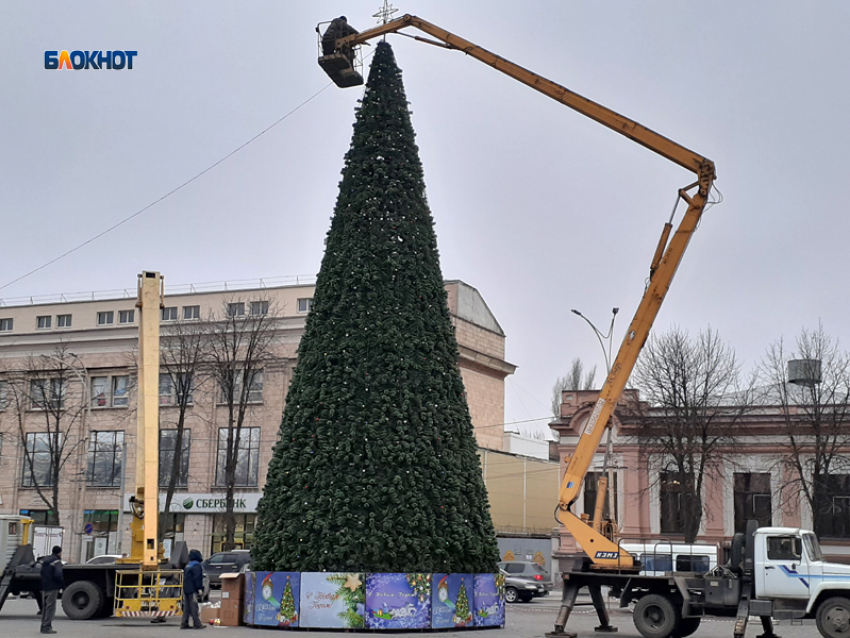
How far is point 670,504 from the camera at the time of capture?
152 ft

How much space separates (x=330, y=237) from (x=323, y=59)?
4.52 metres

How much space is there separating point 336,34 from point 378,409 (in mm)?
9446

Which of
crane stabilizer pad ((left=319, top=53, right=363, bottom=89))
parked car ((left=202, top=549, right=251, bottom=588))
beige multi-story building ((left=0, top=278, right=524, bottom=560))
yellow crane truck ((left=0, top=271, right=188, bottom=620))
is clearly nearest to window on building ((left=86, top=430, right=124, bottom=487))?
beige multi-story building ((left=0, top=278, right=524, bottom=560))

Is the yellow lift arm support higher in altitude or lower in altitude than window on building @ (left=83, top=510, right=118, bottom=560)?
higher

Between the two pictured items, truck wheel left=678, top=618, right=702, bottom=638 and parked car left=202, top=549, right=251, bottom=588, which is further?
parked car left=202, top=549, right=251, bottom=588

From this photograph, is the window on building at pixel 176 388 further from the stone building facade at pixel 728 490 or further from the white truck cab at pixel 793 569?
the white truck cab at pixel 793 569

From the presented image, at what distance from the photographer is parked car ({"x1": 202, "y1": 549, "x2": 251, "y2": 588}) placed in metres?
42.6

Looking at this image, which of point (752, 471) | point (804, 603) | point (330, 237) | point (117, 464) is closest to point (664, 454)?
point (752, 471)

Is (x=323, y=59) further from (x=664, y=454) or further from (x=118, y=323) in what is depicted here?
(x=118, y=323)

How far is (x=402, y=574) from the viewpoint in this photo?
2045cm

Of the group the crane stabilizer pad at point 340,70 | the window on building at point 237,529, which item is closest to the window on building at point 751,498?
the window on building at point 237,529

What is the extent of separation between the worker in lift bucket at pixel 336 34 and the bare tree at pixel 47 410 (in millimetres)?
37336

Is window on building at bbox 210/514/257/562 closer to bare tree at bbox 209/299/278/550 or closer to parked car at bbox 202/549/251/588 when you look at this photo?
bare tree at bbox 209/299/278/550

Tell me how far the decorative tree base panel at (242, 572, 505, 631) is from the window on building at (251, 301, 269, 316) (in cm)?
3579
